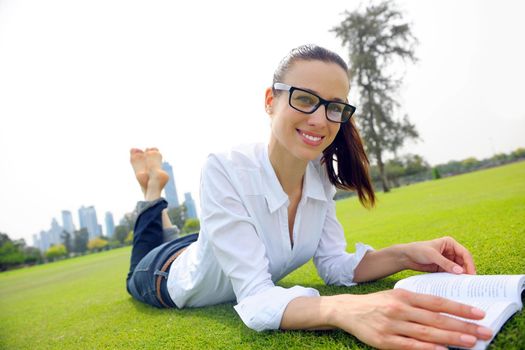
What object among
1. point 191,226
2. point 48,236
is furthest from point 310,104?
point 48,236

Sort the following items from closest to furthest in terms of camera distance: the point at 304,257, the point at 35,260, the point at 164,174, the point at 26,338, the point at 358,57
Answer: the point at 304,257
the point at 26,338
the point at 164,174
the point at 358,57
the point at 35,260

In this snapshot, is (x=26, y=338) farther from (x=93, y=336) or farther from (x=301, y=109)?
(x=301, y=109)

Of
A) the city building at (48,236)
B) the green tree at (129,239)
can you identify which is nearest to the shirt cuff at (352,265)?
the green tree at (129,239)

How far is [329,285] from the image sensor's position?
2303mm

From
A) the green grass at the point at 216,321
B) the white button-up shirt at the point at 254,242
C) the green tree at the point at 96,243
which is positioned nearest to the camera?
the green grass at the point at 216,321

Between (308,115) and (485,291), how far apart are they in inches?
40.1

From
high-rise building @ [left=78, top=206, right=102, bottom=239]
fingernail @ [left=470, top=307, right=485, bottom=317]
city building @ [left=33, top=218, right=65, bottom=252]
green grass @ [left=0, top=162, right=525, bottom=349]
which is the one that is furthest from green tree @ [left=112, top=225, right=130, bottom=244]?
city building @ [left=33, top=218, right=65, bottom=252]

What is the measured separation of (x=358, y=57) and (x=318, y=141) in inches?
832

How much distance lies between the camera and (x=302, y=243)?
2088 millimetres

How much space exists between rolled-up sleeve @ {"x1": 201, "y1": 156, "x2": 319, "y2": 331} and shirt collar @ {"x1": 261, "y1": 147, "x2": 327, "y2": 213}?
0.50 feet

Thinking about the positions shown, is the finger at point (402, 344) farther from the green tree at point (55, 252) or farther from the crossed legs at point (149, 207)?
the green tree at point (55, 252)

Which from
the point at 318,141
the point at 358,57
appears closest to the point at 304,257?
the point at 318,141

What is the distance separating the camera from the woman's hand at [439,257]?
165 cm

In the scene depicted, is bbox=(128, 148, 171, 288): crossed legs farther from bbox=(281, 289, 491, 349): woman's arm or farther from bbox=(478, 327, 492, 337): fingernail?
bbox=(478, 327, 492, 337): fingernail
